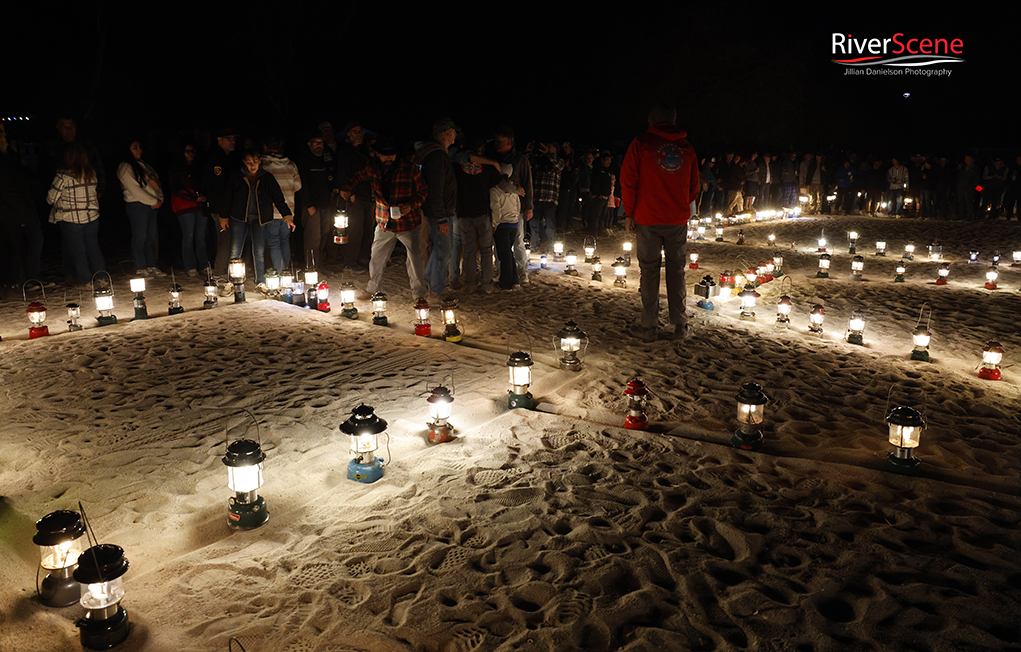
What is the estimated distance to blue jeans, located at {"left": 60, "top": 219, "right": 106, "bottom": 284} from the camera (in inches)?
378

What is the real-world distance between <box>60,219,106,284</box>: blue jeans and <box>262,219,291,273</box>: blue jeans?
2.39m

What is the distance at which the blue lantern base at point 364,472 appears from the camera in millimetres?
4473

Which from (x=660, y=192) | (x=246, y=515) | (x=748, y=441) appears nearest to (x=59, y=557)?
(x=246, y=515)

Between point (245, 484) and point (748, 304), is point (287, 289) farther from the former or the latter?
point (748, 304)

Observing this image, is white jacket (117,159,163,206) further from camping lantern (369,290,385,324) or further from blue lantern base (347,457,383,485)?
blue lantern base (347,457,383,485)

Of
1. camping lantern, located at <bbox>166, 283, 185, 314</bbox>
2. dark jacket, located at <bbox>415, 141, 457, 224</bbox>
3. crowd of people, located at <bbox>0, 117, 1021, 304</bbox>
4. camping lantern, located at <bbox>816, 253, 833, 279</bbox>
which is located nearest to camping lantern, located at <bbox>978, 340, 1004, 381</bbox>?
camping lantern, located at <bbox>816, 253, 833, 279</bbox>

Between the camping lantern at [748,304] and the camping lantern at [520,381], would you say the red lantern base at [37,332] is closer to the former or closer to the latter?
the camping lantern at [520,381]

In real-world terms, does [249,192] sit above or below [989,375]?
above

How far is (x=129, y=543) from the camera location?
3.80m

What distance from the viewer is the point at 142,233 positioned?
10352mm

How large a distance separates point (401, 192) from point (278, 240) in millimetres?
2536

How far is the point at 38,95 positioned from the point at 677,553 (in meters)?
32.2

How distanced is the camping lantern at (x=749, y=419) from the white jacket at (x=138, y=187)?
8.92 metres

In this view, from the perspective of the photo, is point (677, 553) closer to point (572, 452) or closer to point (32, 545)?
point (572, 452)
